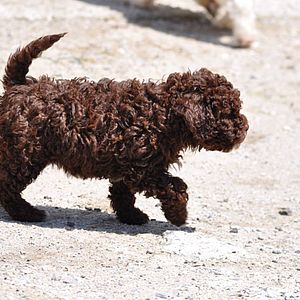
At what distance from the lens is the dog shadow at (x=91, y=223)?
8.01 metres

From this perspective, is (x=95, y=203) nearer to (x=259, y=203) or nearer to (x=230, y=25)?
(x=259, y=203)

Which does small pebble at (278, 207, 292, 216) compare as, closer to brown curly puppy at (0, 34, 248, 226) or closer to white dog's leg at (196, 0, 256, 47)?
brown curly puppy at (0, 34, 248, 226)

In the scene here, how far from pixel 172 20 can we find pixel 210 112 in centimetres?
876

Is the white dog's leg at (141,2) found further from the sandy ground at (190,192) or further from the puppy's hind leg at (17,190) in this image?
the puppy's hind leg at (17,190)

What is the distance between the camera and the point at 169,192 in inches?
312

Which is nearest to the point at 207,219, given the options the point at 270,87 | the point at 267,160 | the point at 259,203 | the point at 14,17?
the point at 259,203

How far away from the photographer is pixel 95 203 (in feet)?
30.0

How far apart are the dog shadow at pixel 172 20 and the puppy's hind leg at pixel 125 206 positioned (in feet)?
25.1

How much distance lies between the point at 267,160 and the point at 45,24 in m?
4.84

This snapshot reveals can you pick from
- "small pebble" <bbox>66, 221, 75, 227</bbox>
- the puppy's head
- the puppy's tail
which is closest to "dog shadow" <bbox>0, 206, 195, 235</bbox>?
"small pebble" <bbox>66, 221, 75, 227</bbox>

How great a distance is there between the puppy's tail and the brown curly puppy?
0.01 m

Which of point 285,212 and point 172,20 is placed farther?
point 172,20

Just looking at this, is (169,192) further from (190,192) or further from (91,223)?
(190,192)

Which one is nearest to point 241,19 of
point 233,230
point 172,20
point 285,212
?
point 172,20
